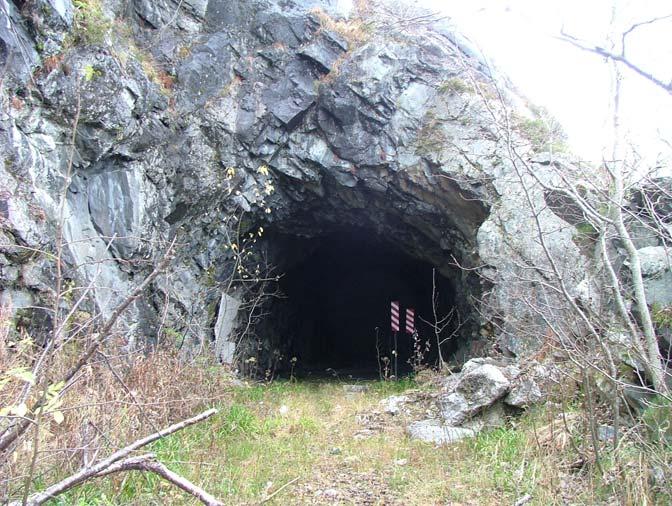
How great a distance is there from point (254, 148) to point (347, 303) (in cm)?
1014

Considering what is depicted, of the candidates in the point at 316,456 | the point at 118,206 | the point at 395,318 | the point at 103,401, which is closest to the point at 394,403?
the point at 316,456

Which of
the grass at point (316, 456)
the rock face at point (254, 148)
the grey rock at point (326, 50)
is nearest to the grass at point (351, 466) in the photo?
the grass at point (316, 456)

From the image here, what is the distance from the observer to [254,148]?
912 centimetres

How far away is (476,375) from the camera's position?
5578 mm

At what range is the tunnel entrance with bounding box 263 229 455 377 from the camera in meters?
12.6

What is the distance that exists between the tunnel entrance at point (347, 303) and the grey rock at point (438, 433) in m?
5.34

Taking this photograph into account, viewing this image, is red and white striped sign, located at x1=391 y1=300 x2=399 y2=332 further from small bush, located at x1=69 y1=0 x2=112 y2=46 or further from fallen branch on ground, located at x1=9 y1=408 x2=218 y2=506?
fallen branch on ground, located at x1=9 y1=408 x2=218 y2=506

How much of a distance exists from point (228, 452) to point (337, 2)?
8.82 meters

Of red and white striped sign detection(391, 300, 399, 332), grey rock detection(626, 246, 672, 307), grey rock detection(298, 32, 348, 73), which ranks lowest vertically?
red and white striped sign detection(391, 300, 399, 332)

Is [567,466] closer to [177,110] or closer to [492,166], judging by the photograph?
[492,166]

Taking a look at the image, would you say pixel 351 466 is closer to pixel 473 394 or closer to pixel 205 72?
pixel 473 394

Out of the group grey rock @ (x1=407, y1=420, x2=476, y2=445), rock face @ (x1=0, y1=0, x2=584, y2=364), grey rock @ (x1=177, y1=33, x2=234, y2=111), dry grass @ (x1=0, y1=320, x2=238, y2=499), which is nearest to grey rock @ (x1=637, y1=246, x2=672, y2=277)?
rock face @ (x1=0, y1=0, x2=584, y2=364)

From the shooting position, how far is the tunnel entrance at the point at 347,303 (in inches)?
495

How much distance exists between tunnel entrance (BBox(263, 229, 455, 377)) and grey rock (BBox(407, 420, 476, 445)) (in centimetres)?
534
